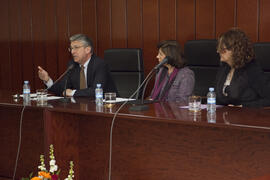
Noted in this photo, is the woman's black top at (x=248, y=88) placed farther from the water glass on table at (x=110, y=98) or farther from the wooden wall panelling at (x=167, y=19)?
the wooden wall panelling at (x=167, y=19)

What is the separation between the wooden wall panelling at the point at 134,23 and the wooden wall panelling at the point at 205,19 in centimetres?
68

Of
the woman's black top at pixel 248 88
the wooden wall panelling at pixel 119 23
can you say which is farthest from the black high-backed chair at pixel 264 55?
the wooden wall panelling at pixel 119 23

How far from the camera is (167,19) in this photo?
4.42m

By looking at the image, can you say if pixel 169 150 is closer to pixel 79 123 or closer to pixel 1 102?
pixel 79 123

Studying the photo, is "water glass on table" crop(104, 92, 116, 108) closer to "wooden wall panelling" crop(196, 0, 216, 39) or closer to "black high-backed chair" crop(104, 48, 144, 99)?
"black high-backed chair" crop(104, 48, 144, 99)

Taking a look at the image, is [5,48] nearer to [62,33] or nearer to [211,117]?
[62,33]

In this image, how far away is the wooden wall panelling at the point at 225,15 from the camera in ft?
13.0

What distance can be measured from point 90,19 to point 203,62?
6.06ft

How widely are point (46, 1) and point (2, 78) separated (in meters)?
1.40

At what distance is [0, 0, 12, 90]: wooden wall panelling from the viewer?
6.01 m

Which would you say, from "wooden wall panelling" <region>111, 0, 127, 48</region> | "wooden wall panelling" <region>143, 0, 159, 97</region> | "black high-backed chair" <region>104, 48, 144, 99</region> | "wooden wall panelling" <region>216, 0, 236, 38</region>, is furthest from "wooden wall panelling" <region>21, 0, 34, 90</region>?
"wooden wall panelling" <region>216, 0, 236, 38</region>

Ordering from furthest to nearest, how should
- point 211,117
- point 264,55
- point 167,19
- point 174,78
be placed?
point 167,19 → point 174,78 → point 264,55 → point 211,117

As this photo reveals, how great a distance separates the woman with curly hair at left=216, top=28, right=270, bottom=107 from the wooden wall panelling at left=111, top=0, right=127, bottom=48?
1.81 m

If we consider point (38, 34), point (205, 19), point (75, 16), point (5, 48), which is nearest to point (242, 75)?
point (205, 19)
